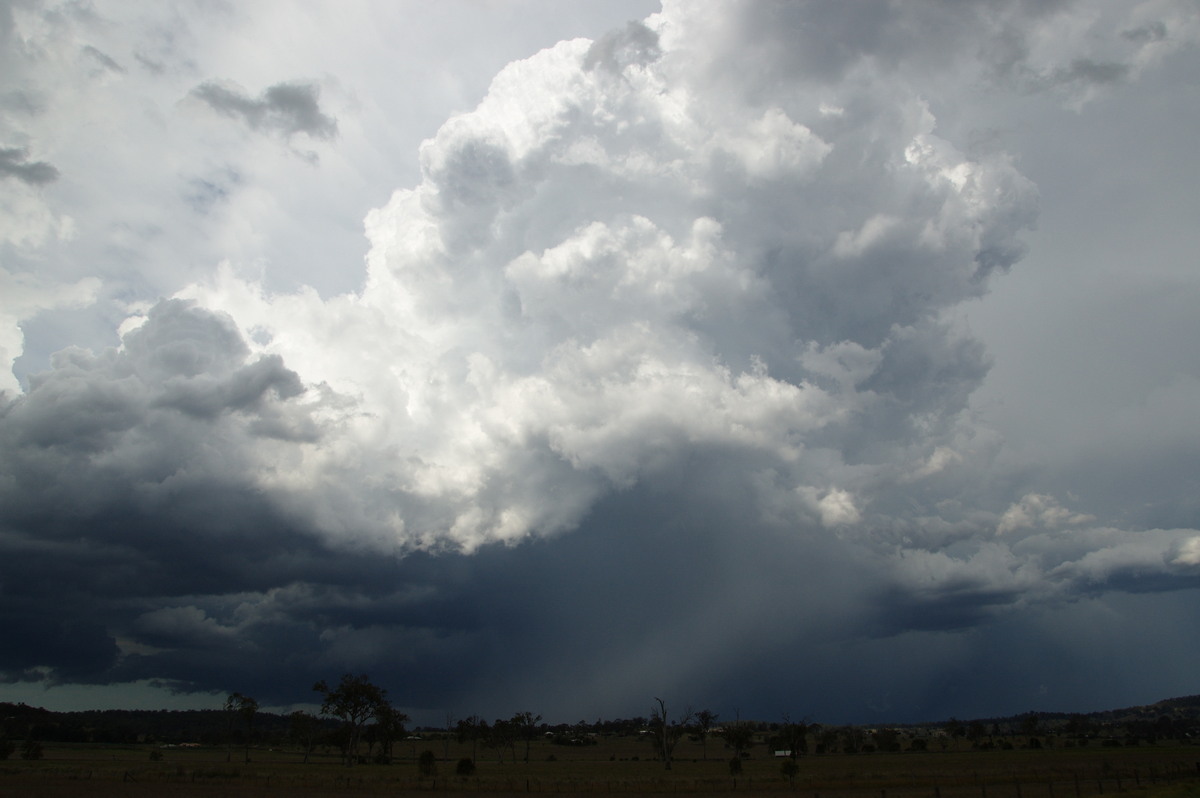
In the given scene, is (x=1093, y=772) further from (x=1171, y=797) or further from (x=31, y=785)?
(x=31, y=785)

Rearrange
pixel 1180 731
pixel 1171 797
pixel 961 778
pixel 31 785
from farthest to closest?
pixel 1180 731 < pixel 961 778 < pixel 31 785 < pixel 1171 797

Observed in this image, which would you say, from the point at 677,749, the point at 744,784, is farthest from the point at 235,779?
the point at 677,749

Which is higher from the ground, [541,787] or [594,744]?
[541,787]

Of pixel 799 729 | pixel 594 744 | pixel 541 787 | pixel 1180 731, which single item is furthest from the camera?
pixel 594 744

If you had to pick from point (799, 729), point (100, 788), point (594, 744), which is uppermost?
point (100, 788)

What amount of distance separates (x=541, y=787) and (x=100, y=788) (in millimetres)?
34500

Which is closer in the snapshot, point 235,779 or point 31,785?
point 31,785

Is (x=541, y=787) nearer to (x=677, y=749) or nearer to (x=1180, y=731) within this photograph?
(x=677, y=749)

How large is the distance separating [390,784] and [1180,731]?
186445 mm

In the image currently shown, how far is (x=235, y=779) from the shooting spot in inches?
2739

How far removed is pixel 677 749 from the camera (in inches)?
6629

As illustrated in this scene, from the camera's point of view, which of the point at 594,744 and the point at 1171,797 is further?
the point at 594,744

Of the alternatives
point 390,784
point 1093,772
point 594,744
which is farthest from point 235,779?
point 594,744

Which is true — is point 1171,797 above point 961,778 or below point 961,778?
above
